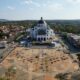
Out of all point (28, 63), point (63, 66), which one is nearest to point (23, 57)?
point (28, 63)

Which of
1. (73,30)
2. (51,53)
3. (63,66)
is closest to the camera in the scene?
(63,66)

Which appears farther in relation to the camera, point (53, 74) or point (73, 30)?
point (73, 30)

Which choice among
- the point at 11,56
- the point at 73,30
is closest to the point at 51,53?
the point at 11,56

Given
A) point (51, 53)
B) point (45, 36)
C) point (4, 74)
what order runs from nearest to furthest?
1. point (4, 74)
2. point (51, 53)
3. point (45, 36)

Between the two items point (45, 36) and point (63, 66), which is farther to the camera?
point (45, 36)

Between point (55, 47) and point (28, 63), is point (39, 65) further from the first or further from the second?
point (55, 47)

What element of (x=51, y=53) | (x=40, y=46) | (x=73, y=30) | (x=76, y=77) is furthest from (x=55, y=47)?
(x=73, y=30)

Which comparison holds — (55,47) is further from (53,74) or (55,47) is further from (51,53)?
(53,74)

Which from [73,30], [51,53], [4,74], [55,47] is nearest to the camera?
[4,74]

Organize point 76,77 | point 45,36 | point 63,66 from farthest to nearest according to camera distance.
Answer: point 45,36, point 63,66, point 76,77
